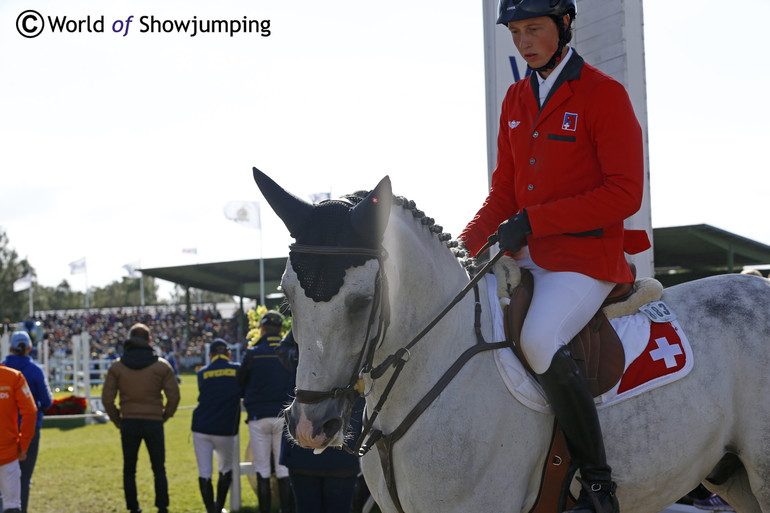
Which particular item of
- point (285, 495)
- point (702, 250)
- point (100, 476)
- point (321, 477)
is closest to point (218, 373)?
point (285, 495)

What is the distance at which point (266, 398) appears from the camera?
8969mm

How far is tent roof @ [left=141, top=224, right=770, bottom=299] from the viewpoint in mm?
20047

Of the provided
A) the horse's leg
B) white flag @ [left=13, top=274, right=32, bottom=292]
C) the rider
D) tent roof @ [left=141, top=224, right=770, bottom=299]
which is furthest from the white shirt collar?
white flag @ [left=13, top=274, right=32, bottom=292]

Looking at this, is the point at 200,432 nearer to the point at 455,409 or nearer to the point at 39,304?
the point at 455,409

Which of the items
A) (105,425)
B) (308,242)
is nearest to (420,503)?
(308,242)

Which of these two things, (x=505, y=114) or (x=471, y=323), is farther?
(x=505, y=114)

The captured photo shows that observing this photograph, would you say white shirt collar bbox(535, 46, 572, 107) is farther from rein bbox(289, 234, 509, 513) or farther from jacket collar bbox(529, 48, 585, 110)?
rein bbox(289, 234, 509, 513)

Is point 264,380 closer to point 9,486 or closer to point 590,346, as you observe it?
point 9,486

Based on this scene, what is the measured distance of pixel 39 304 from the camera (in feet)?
313

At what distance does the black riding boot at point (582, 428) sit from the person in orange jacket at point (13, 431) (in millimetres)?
6808

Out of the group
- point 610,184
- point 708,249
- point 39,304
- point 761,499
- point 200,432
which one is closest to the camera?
point 610,184

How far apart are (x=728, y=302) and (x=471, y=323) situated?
4.33 ft

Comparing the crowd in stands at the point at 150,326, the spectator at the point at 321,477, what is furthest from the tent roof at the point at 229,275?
the spectator at the point at 321,477

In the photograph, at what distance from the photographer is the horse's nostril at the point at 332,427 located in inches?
→ 104
